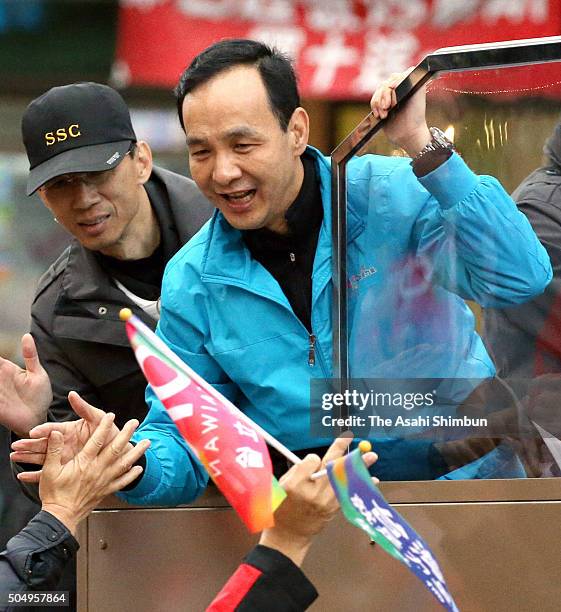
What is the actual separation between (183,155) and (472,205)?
3843 mm

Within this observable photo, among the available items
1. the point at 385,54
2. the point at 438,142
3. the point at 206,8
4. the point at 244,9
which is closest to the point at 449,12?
the point at 385,54

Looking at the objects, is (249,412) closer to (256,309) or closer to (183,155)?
(256,309)

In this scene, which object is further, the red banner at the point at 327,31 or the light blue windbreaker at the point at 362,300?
the red banner at the point at 327,31

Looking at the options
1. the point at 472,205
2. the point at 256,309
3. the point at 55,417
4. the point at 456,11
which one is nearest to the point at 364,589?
the point at 256,309

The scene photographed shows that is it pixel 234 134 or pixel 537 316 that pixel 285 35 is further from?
pixel 537 316

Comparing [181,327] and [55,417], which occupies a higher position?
[181,327]

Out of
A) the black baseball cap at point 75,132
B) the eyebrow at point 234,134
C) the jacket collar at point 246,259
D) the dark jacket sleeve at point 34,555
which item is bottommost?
the dark jacket sleeve at point 34,555

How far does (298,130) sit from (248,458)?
3.28 feet

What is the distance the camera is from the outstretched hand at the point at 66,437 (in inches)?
101

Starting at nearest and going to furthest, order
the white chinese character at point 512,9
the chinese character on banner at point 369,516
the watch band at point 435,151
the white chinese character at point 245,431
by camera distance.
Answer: the chinese character on banner at point 369,516 → the white chinese character at point 245,431 → the watch band at point 435,151 → the white chinese character at point 512,9

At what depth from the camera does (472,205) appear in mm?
2660

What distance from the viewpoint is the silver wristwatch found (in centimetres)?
268

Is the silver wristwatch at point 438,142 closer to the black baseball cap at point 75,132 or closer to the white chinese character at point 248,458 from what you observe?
the white chinese character at point 248,458

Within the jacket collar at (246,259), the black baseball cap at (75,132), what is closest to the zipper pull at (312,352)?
the jacket collar at (246,259)
